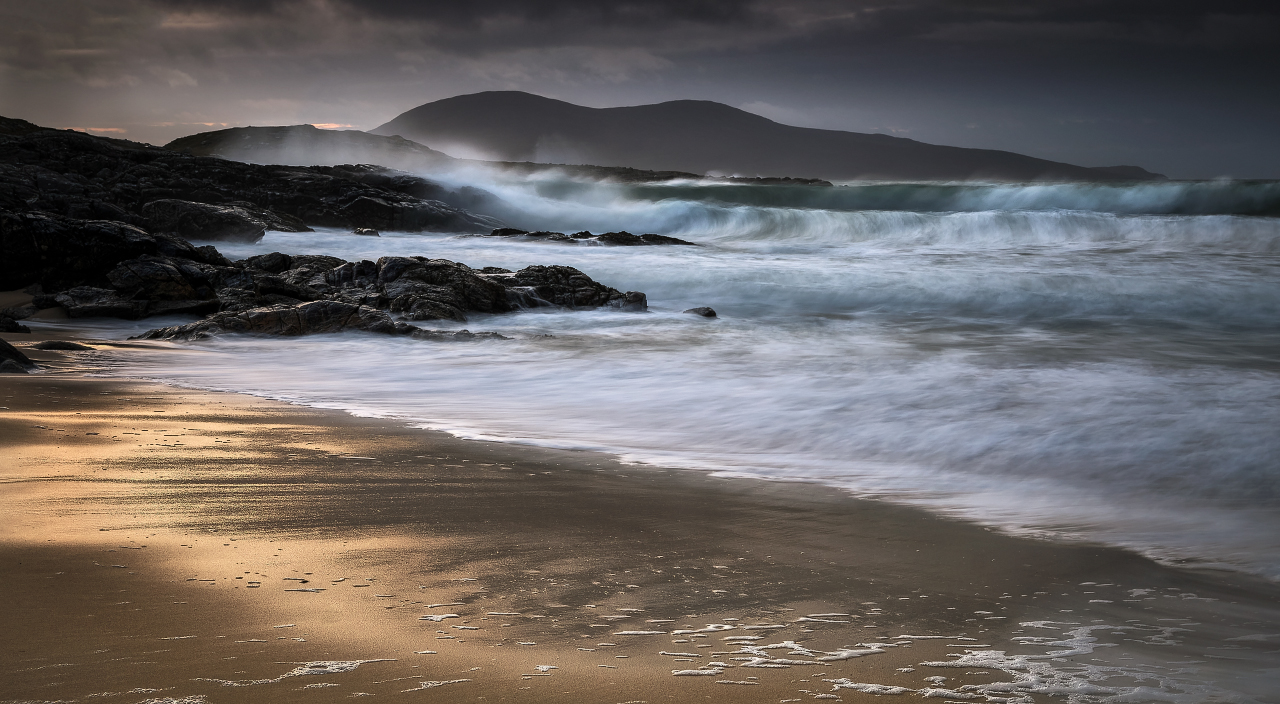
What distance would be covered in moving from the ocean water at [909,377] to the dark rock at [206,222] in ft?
2.92

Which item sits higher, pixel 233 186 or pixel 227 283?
pixel 233 186

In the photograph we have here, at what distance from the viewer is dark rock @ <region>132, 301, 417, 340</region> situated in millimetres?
7820

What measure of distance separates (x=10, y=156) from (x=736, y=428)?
20482mm

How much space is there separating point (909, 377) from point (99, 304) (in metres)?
7.53

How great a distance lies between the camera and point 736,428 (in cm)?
486

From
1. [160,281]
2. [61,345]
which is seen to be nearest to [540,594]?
[61,345]

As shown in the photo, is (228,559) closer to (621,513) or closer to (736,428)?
(621,513)

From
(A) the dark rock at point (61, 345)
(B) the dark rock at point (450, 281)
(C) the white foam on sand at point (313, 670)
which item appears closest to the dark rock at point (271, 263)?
(B) the dark rock at point (450, 281)

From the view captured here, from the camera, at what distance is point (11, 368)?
530cm

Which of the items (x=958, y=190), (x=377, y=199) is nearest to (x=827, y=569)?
(x=377, y=199)

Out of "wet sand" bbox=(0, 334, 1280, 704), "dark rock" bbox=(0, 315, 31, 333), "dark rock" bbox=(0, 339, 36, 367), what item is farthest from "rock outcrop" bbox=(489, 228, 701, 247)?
"wet sand" bbox=(0, 334, 1280, 704)

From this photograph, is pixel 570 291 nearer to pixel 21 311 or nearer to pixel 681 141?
pixel 21 311

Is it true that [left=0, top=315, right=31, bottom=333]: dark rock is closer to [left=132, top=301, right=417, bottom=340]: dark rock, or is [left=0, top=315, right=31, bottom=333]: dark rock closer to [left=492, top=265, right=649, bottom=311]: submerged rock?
[left=132, top=301, right=417, bottom=340]: dark rock

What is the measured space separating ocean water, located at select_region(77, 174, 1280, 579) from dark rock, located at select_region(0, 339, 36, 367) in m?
0.51
